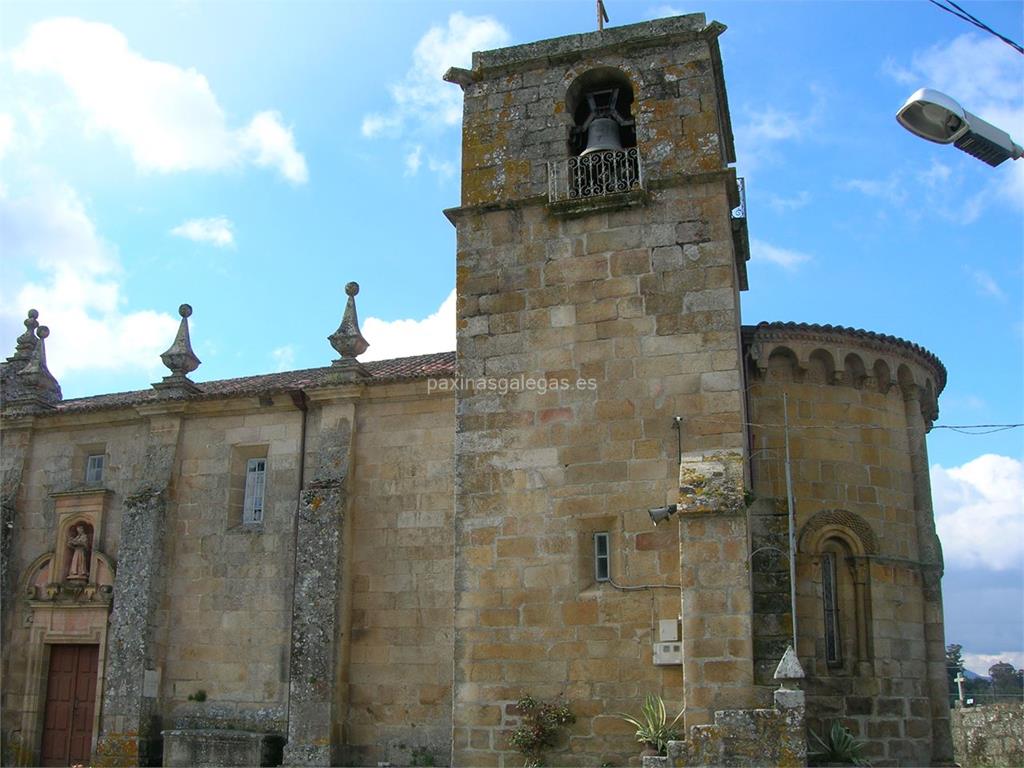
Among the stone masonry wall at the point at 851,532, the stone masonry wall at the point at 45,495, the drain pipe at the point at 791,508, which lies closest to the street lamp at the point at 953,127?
the drain pipe at the point at 791,508

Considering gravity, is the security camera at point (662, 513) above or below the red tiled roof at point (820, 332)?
below

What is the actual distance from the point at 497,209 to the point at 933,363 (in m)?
6.86

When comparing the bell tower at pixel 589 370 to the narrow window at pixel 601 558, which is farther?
the narrow window at pixel 601 558

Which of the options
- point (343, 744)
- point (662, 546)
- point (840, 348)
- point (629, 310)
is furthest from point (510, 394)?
point (343, 744)

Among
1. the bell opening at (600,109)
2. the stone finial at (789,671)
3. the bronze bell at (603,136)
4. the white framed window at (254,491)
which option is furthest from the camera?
the white framed window at (254,491)

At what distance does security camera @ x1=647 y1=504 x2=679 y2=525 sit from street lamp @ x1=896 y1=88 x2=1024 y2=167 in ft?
17.8

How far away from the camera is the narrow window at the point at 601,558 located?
12312mm

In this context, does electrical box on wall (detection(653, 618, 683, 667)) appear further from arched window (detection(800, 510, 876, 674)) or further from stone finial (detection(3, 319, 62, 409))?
stone finial (detection(3, 319, 62, 409))

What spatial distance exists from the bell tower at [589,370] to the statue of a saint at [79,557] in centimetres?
852

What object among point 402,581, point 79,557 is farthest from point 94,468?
point 402,581

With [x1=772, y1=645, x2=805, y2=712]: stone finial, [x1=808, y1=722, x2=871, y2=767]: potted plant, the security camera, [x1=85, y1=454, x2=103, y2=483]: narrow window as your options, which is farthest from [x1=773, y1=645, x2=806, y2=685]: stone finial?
[x1=85, y1=454, x2=103, y2=483]: narrow window

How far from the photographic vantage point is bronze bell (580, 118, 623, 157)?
13.8 m

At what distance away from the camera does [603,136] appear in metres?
14.0

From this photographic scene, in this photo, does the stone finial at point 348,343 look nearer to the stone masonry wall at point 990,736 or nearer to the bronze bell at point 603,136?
the bronze bell at point 603,136
